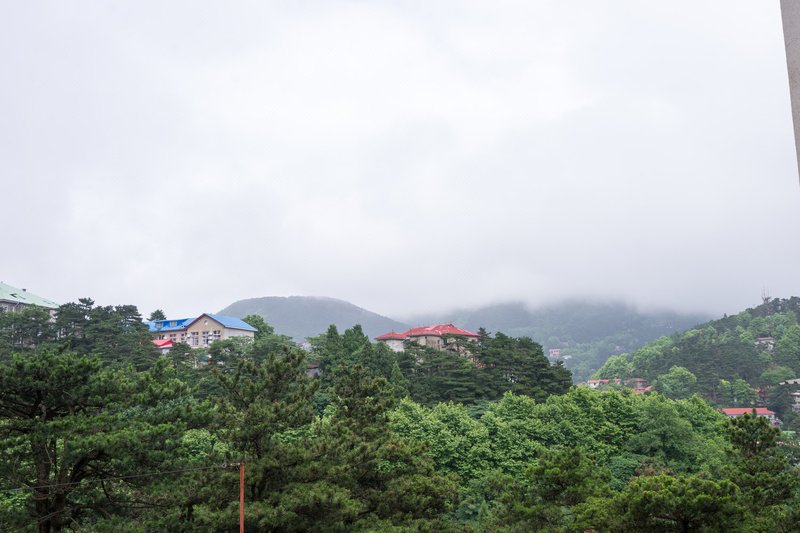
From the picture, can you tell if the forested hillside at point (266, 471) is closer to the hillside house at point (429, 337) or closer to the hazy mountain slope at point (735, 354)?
the hillside house at point (429, 337)

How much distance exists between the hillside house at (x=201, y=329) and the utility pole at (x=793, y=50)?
2245 inches

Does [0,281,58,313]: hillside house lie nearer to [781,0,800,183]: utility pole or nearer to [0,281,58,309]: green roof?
[0,281,58,309]: green roof

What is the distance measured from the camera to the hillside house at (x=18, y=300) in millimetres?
51875

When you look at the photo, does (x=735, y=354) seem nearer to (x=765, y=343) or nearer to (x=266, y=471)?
(x=765, y=343)

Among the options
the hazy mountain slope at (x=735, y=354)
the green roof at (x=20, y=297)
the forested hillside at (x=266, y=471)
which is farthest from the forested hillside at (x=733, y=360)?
the green roof at (x=20, y=297)

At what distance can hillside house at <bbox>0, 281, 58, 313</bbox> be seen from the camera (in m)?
51.9

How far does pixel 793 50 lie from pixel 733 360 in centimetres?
8413

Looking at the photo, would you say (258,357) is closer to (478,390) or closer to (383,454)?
(478,390)

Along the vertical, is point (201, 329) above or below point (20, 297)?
below

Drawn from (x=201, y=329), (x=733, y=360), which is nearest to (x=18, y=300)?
(x=201, y=329)

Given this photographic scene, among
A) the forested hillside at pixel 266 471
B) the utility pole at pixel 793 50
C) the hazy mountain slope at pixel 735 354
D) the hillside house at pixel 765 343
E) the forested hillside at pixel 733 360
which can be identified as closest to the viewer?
the utility pole at pixel 793 50

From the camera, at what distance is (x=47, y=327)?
3972 centimetres

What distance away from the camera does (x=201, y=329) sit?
58844 millimetres

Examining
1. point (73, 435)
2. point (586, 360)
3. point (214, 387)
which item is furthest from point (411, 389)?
point (586, 360)
